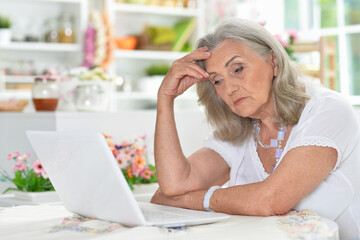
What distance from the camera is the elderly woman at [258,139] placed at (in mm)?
1510

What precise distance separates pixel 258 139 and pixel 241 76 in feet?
0.92

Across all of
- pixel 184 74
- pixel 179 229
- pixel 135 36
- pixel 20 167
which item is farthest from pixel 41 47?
pixel 179 229

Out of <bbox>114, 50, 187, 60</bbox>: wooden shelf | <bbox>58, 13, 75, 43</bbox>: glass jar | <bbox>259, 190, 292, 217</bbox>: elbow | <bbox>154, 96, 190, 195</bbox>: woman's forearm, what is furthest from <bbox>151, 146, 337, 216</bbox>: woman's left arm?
<bbox>114, 50, 187, 60</bbox>: wooden shelf

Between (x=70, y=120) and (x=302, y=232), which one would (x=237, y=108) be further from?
(x=70, y=120)

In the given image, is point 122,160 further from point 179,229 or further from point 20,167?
point 179,229

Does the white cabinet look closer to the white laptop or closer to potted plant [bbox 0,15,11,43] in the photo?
potted plant [bbox 0,15,11,43]

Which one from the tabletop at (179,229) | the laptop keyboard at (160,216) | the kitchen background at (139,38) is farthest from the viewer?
the kitchen background at (139,38)

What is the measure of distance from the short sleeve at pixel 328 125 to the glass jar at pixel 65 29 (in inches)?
158

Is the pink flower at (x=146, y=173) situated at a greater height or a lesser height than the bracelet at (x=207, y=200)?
lesser

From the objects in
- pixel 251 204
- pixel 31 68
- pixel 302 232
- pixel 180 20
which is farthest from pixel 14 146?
pixel 180 20

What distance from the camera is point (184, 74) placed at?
1863 mm

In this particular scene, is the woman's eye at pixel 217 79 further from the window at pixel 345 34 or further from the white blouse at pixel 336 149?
the window at pixel 345 34

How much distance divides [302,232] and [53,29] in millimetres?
4578

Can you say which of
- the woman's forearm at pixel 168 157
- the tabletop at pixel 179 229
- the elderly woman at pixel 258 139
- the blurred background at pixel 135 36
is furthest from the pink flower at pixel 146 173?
the blurred background at pixel 135 36
